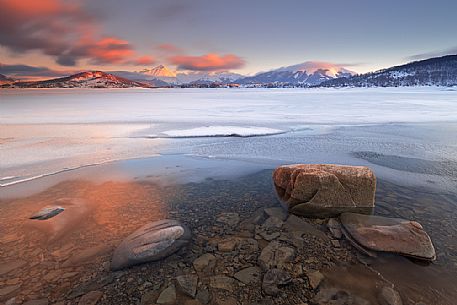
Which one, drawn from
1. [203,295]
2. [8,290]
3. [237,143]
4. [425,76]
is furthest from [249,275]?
[425,76]

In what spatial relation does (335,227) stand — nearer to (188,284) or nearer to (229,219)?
(229,219)

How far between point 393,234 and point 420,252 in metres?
0.39

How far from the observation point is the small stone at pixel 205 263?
3.85 metres

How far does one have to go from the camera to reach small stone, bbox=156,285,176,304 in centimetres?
330

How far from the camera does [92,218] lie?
5102mm

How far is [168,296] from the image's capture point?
11.1ft

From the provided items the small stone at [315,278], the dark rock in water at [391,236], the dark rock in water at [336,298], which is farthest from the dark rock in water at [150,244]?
the dark rock in water at [391,236]

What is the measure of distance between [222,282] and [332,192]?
108 inches

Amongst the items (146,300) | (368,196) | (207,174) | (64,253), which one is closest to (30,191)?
(64,253)

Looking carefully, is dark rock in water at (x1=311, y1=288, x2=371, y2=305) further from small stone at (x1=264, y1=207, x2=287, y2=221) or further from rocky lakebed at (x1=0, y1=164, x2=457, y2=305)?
small stone at (x1=264, y1=207, x2=287, y2=221)

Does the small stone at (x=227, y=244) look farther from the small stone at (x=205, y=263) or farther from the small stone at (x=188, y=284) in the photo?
the small stone at (x=188, y=284)

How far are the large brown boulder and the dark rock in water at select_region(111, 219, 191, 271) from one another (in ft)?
7.12

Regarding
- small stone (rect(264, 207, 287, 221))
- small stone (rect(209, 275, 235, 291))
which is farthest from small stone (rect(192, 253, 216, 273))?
small stone (rect(264, 207, 287, 221))

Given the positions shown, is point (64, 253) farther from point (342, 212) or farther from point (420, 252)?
point (420, 252)
